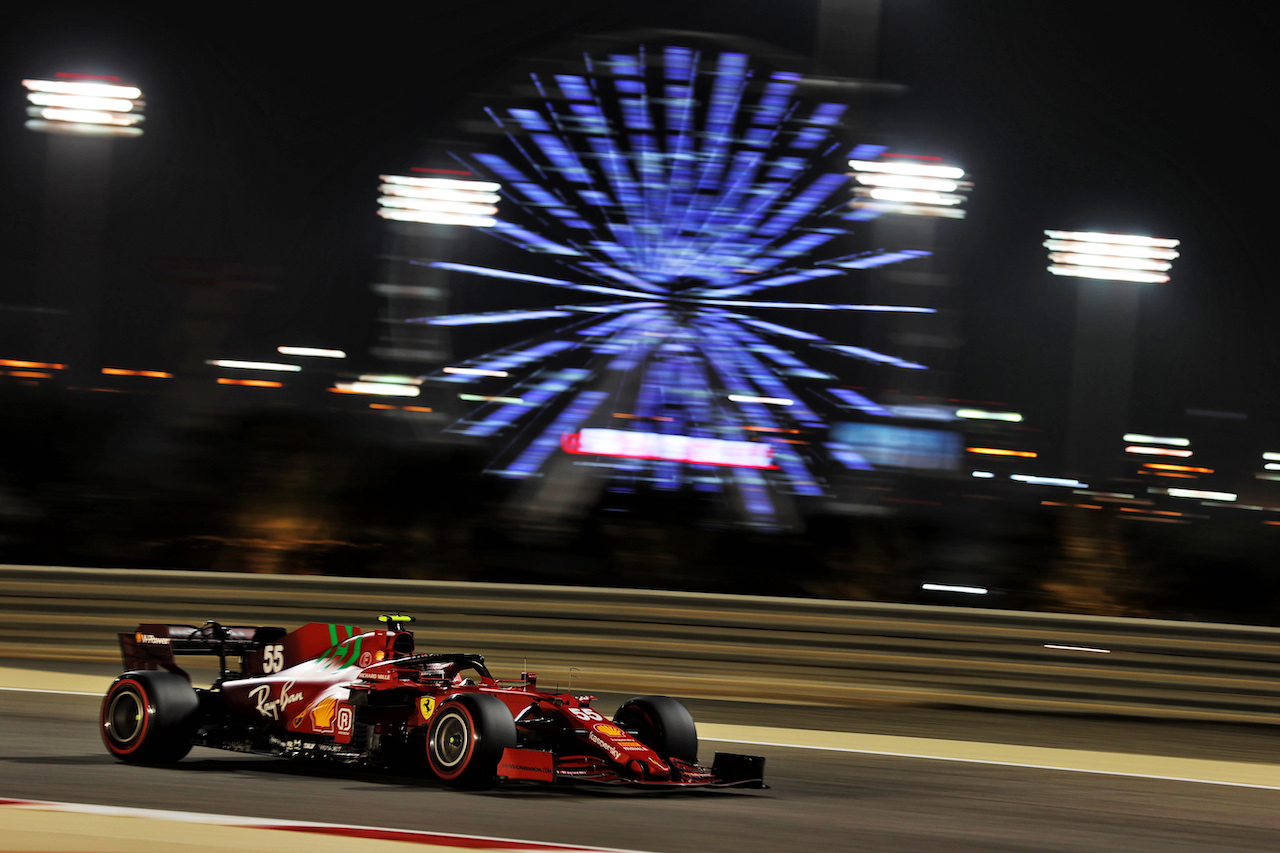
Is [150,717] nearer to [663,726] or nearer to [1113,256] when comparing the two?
[663,726]

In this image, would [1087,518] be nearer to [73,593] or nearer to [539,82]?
[73,593]

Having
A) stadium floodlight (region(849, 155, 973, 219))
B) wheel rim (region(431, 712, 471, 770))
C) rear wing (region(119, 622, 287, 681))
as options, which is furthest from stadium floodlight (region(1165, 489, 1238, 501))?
wheel rim (region(431, 712, 471, 770))

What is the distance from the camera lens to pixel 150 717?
7.39 meters

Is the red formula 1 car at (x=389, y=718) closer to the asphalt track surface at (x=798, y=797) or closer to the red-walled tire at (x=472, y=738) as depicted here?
the red-walled tire at (x=472, y=738)

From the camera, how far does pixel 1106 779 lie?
8.74 metres

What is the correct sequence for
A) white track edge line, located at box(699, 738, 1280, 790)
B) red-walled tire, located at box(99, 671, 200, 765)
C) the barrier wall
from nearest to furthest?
1. red-walled tire, located at box(99, 671, 200, 765)
2. white track edge line, located at box(699, 738, 1280, 790)
3. the barrier wall

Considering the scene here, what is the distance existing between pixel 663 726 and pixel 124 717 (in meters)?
2.88

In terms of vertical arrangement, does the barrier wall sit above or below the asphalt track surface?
above

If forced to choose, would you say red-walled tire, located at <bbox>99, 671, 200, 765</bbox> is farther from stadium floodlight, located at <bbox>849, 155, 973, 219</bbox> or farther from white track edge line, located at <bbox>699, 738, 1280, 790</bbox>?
stadium floodlight, located at <bbox>849, 155, 973, 219</bbox>

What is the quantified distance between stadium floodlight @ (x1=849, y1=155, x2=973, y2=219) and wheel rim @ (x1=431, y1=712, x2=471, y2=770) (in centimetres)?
1906

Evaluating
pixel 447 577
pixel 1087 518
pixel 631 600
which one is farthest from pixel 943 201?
pixel 631 600

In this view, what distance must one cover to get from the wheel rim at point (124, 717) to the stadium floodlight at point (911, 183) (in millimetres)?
19054

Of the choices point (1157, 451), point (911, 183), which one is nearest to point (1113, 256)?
point (911, 183)

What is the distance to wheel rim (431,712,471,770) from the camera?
6.89 metres
